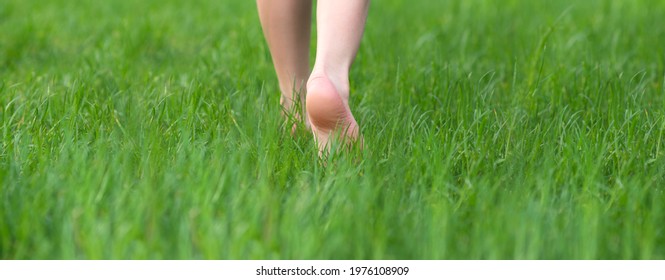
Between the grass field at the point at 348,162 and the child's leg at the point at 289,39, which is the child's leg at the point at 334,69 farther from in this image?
the child's leg at the point at 289,39

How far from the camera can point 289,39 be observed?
271 cm

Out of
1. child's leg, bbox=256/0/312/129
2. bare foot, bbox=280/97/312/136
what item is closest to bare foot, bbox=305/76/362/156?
bare foot, bbox=280/97/312/136

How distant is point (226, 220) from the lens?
1.85 meters

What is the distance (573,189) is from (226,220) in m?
0.69

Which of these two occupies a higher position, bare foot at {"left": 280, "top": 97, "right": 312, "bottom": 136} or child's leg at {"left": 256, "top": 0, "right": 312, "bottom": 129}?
child's leg at {"left": 256, "top": 0, "right": 312, "bottom": 129}

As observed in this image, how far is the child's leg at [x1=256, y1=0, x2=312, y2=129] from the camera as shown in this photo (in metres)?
2.67

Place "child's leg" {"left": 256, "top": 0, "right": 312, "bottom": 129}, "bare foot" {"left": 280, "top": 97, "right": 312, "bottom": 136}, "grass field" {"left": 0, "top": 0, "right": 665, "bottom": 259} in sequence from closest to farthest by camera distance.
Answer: "grass field" {"left": 0, "top": 0, "right": 665, "bottom": 259} < "bare foot" {"left": 280, "top": 97, "right": 312, "bottom": 136} < "child's leg" {"left": 256, "top": 0, "right": 312, "bottom": 129}

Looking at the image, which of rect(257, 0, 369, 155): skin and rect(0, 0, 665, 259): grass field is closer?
rect(0, 0, 665, 259): grass field

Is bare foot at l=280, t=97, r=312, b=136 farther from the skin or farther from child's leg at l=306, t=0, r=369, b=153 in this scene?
child's leg at l=306, t=0, r=369, b=153

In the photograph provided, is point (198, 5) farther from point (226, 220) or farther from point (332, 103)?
point (226, 220)

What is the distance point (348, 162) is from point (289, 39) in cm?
60

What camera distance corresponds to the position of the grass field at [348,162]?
178cm

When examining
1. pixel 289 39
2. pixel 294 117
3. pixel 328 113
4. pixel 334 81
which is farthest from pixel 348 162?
pixel 289 39
